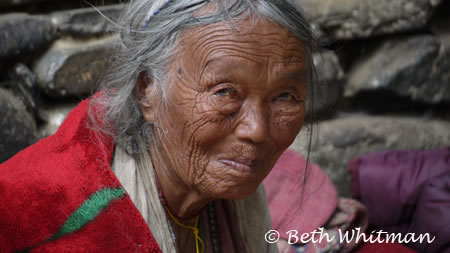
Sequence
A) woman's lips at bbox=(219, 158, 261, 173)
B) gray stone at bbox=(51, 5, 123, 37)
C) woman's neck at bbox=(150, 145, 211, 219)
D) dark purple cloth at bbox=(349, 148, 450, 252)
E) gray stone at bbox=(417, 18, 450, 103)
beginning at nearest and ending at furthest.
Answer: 1. woman's lips at bbox=(219, 158, 261, 173)
2. woman's neck at bbox=(150, 145, 211, 219)
3. gray stone at bbox=(51, 5, 123, 37)
4. dark purple cloth at bbox=(349, 148, 450, 252)
5. gray stone at bbox=(417, 18, 450, 103)

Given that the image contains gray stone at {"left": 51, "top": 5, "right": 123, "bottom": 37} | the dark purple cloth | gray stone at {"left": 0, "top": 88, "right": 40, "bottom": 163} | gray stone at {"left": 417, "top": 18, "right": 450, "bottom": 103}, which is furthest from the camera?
gray stone at {"left": 417, "top": 18, "right": 450, "bottom": 103}

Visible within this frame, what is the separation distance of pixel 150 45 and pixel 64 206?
0.50m

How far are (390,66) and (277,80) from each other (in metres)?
1.69

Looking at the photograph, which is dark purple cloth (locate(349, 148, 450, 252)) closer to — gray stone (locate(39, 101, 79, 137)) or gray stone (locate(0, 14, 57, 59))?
gray stone (locate(39, 101, 79, 137))

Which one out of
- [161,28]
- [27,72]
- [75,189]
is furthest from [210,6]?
[27,72]

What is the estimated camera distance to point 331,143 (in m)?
2.93

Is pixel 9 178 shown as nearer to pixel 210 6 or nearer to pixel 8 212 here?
pixel 8 212

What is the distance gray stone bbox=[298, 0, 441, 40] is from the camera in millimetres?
2848

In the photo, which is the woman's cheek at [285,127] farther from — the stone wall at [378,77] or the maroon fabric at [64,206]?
the stone wall at [378,77]

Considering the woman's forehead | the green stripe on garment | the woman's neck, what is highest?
the woman's forehead

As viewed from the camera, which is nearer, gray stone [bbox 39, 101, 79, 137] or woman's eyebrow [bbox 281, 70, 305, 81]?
woman's eyebrow [bbox 281, 70, 305, 81]

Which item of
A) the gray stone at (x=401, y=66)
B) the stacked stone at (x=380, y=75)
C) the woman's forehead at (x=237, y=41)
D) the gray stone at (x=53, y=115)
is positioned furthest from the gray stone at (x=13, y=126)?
the gray stone at (x=401, y=66)

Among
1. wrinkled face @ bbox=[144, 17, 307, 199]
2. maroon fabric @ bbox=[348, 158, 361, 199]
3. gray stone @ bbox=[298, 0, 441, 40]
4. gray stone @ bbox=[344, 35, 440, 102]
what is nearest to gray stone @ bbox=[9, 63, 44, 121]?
wrinkled face @ bbox=[144, 17, 307, 199]

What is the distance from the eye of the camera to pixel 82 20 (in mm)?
2342
